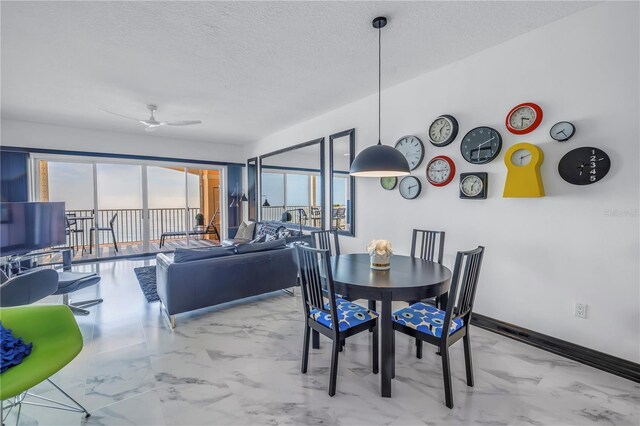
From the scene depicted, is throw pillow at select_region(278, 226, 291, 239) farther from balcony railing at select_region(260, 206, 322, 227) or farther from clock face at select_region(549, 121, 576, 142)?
clock face at select_region(549, 121, 576, 142)

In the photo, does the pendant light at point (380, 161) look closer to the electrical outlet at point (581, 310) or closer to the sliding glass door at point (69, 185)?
the electrical outlet at point (581, 310)

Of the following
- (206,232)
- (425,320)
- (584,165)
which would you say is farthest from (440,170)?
(206,232)

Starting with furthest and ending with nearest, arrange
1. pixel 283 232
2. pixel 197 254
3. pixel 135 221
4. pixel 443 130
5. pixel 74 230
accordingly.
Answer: pixel 135 221 → pixel 74 230 → pixel 283 232 → pixel 443 130 → pixel 197 254

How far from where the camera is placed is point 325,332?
6.98 feet

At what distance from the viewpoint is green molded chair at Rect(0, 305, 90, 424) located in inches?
58.4

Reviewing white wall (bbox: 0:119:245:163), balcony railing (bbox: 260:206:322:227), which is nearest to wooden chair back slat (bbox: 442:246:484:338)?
balcony railing (bbox: 260:206:322:227)

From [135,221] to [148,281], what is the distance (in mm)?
4242

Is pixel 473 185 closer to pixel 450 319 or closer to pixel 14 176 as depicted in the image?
pixel 450 319

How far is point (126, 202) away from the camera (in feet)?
23.0

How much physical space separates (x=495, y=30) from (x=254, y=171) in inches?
229

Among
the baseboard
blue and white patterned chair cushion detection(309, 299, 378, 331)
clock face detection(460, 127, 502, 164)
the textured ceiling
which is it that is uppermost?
the textured ceiling

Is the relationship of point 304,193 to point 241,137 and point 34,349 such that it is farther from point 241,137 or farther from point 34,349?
point 34,349

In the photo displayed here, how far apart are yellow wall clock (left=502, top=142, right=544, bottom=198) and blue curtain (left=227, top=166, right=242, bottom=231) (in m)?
6.39

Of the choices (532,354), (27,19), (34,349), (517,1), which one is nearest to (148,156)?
(27,19)
